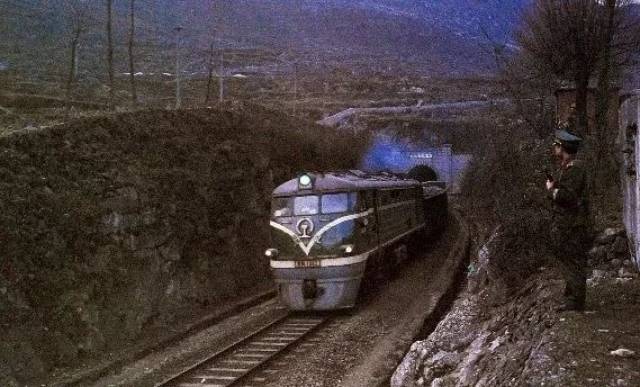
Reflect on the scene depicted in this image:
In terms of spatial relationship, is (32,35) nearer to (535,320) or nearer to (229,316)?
(229,316)

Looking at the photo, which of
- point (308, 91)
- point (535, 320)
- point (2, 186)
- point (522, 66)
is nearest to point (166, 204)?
point (2, 186)

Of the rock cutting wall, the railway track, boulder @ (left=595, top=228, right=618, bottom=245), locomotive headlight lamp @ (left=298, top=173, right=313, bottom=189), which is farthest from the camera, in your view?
locomotive headlight lamp @ (left=298, top=173, right=313, bottom=189)

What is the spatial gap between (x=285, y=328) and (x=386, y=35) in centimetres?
11070

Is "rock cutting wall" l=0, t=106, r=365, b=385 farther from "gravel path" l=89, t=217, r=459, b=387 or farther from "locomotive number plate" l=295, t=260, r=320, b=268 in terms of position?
"locomotive number plate" l=295, t=260, r=320, b=268

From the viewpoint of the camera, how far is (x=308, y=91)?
70.7m

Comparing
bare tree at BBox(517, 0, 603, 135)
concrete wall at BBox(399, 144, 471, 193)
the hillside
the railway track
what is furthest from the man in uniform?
the hillside

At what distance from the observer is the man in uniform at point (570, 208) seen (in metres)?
7.25

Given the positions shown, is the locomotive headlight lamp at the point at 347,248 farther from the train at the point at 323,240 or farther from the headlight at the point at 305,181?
the headlight at the point at 305,181

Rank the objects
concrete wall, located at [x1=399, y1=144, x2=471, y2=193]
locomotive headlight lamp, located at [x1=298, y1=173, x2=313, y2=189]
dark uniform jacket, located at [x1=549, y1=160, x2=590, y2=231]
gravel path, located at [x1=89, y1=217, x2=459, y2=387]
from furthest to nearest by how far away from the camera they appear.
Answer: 1. concrete wall, located at [x1=399, y1=144, x2=471, y2=193]
2. locomotive headlight lamp, located at [x1=298, y1=173, x2=313, y2=189]
3. gravel path, located at [x1=89, y1=217, x2=459, y2=387]
4. dark uniform jacket, located at [x1=549, y1=160, x2=590, y2=231]

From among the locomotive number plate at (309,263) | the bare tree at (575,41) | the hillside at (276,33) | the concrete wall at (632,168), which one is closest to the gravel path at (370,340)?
the locomotive number plate at (309,263)

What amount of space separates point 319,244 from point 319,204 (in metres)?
1.00

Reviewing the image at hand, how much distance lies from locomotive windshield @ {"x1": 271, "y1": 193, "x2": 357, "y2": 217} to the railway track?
2.45 metres

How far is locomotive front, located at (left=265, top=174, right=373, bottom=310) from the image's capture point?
556 inches

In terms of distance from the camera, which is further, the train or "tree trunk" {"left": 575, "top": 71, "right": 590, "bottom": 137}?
"tree trunk" {"left": 575, "top": 71, "right": 590, "bottom": 137}
